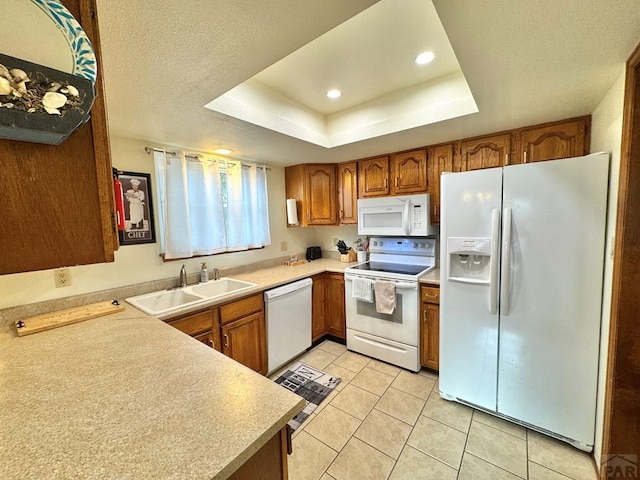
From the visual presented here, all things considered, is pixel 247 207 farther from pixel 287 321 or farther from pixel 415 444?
pixel 415 444

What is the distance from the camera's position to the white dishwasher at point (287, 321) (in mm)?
2344

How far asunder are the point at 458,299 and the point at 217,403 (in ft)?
5.69

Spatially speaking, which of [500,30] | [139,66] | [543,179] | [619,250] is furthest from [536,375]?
[139,66]

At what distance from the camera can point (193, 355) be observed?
3.48ft

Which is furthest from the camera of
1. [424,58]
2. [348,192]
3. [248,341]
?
[348,192]

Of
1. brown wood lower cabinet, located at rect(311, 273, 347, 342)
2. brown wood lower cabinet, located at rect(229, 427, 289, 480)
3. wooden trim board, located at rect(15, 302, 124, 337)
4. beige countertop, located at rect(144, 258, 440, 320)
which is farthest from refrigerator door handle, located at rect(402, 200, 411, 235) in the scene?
wooden trim board, located at rect(15, 302, 124, 337)

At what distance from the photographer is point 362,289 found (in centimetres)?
254

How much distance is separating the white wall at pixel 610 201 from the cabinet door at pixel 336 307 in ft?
6.30

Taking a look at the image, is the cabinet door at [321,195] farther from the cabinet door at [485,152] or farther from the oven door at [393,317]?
the cabinet door at [485,152]

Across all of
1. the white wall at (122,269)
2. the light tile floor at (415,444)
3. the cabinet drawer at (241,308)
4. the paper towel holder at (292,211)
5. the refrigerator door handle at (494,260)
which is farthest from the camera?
the paper towel holder at (292,211)

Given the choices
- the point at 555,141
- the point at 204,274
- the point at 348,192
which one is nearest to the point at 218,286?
the point at 204,274

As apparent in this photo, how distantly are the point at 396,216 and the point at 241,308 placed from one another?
1711 mm

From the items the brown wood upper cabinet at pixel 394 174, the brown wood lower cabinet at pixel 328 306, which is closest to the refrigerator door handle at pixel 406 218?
the brown wood upper cabinet at pixel 394 174

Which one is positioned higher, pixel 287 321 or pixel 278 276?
pixel 278 276
